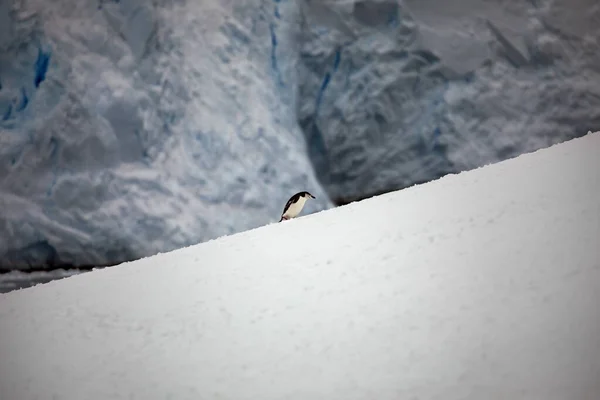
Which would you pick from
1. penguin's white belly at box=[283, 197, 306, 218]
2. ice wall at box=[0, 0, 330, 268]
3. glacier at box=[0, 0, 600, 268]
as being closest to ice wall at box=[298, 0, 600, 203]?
glacier at box=[0, 0, 600, 268]

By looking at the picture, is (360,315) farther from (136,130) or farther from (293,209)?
(136,130)

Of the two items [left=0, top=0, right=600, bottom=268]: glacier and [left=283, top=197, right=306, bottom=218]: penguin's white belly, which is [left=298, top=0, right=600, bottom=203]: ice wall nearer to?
[left=0, top=0, right=600, bottom=268]: glacier

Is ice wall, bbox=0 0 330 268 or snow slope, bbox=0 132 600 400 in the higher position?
snow slope, bbox=0 132 600 400

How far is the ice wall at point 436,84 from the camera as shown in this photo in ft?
8.88

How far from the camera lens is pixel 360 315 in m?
0.69

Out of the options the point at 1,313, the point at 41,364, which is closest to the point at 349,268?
the point at 41,364

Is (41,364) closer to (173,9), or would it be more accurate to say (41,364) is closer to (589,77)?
(173,9)

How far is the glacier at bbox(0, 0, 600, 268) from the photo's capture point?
2.41 metres

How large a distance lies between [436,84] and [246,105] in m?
0.77

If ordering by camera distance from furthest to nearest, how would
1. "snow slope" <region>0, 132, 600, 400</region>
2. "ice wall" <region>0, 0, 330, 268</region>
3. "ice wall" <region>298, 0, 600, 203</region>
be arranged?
"ice wall" <region>298, 0, 600, 203</region> → "ice wall" <region>0, 0, 330, 268</region> → "snow slope" <region>0, 132, 600, 400</region>

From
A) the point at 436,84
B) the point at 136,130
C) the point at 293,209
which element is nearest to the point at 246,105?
the point at 136,130

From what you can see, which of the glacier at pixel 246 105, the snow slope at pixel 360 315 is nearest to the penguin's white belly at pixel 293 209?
the glacier at pixel 246 105

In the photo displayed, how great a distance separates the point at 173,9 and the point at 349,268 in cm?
209

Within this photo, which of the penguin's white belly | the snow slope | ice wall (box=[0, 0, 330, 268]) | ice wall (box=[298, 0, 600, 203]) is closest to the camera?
the snow slope
